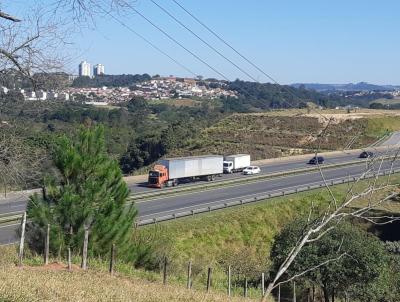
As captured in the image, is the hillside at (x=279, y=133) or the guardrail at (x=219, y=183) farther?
the hillside at (x=279, y=133)

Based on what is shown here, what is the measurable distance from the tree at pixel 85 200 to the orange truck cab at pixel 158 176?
88.5ft

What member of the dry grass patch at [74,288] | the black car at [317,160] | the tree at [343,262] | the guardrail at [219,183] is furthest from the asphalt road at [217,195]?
the dry grass patch at [74,288]

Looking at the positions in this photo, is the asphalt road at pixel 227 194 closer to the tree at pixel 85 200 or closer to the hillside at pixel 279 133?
the tree at pixel 85 200

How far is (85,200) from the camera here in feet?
54.5

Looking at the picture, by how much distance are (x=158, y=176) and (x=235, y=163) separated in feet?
37.9

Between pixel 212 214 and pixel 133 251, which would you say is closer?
pixel 133 251

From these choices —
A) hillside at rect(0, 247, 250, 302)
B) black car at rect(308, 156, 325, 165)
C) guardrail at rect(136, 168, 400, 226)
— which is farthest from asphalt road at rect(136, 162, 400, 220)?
hillside at rect(0, 247, 250, 302)

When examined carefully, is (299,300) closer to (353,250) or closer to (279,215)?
(353,250)

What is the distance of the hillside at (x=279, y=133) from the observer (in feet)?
249

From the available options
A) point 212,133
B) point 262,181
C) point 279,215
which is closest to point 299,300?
point 279,215

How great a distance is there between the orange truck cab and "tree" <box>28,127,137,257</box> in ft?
88.5

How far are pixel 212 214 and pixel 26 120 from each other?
23.8m

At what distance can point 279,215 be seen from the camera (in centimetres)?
3769

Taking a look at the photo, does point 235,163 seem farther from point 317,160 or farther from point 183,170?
point 317,160
